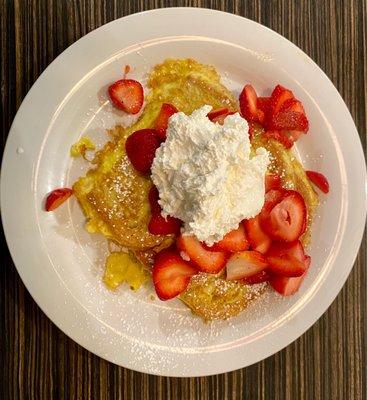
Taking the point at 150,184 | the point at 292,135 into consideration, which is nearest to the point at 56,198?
the point at 150,184

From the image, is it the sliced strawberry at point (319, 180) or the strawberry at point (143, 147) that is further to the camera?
the sliced strawberry at point (319, 180)

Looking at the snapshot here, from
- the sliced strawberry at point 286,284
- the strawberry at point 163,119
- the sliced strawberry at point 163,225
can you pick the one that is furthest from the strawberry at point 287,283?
the strawberry at point 163,119

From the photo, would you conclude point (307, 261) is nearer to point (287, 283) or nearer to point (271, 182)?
point (287, 283)

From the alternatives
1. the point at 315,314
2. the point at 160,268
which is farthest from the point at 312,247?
the point at 160,268

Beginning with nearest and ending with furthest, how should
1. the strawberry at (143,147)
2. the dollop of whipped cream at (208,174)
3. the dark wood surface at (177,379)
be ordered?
the dollop of whipped cream at (208,174) → the strawberry at (143,147) → the dark wood surface at (177,379)

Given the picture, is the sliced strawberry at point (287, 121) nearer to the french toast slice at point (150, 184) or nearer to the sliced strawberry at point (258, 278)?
the french toast slice at point (150, 184)

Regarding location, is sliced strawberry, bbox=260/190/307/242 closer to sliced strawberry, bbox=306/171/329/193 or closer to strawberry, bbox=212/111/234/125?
sliced strawberry, bbox=306/171/329/193

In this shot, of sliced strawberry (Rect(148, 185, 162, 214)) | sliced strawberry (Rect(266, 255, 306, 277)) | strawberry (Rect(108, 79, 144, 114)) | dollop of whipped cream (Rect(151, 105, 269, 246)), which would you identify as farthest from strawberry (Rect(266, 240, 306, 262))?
strawberry (Rect(108, 79, 144, 114))
